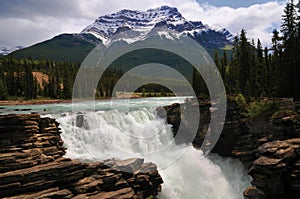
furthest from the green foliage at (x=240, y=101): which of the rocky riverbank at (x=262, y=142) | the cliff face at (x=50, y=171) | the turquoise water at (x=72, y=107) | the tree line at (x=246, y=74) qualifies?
the turquoise water at (x=72, y=107)

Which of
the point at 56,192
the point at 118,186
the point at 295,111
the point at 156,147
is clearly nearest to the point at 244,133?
the point at 295,111

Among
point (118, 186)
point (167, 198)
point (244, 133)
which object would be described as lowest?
point (167, 198)

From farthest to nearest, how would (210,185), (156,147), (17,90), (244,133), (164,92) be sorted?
(164,92) → (17,90) → (156,147) → (244,133) → (210,185)

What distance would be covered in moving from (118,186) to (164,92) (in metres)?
106

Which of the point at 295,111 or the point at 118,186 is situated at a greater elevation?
the point at 295,111

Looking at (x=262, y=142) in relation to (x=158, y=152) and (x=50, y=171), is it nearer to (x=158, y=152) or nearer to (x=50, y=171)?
(x=158, y=152)

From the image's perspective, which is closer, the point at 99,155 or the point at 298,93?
the point at 99,155

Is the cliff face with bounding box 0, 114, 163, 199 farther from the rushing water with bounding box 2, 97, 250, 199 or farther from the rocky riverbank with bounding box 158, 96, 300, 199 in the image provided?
the rocky riverbank with bounding box 158, 96, 300, 199

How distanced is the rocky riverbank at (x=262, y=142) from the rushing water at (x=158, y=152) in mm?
2068

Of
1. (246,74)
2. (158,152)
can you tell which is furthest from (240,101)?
(246,74)

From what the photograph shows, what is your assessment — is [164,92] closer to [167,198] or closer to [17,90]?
[17,90]

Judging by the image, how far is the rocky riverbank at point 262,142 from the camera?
63.6 ft

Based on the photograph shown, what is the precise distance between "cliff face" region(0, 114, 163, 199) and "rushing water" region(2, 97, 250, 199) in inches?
134

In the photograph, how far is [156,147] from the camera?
3456 centimetres
